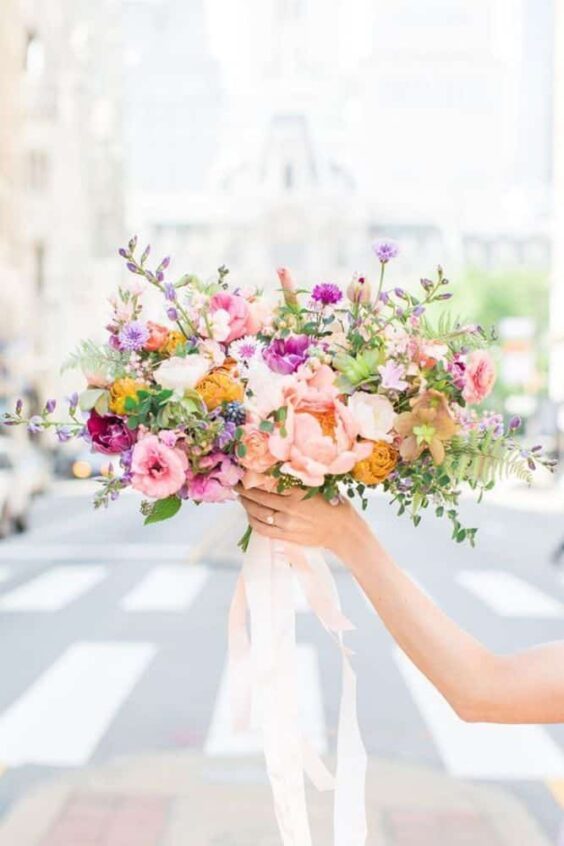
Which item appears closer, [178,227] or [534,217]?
[178,227]

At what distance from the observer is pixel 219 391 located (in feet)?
7.66

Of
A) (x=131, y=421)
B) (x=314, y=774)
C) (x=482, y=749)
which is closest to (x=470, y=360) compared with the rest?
(x=131, y=421)

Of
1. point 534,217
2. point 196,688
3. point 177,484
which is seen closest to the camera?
point 177,484

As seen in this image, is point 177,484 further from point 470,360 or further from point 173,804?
point 173,804

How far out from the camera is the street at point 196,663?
21.5 feet

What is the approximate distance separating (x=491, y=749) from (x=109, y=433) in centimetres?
494

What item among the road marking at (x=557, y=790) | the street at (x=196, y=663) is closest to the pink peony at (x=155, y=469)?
the street at (x=196, y=663)

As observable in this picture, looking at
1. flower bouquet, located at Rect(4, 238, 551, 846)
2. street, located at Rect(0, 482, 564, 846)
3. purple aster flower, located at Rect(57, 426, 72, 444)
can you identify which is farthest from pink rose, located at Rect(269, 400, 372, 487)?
street, located at Rect(0, 482, 564, 846)

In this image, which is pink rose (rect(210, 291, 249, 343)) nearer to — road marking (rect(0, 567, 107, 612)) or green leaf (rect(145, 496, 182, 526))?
green leaf (rect(145, 496, 182, 526))

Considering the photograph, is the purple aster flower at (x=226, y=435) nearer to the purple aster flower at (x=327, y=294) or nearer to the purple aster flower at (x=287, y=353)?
the purple aster flower at (x=287, y=353)

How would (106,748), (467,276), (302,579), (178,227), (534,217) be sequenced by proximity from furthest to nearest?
1. (534,217)
2. (178,227)
3. (467,276)
4. (106,748)
5. (302,579)

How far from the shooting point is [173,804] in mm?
5656

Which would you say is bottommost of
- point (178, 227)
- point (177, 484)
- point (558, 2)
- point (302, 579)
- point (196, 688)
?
point (196, 688)

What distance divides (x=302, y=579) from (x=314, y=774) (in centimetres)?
46
